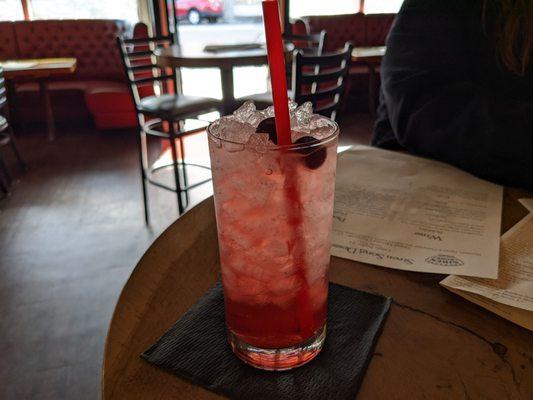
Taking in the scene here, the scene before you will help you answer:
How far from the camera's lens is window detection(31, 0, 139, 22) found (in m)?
5.36

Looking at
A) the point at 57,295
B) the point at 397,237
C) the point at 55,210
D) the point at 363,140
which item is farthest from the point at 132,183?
the point at 397,237

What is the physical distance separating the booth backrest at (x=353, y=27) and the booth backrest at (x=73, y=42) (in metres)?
2.40

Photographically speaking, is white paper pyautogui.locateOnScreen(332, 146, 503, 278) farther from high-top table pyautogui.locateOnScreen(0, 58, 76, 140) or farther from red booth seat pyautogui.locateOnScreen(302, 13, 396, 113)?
red booth seat pyautogui.locateOnScreen(302, 13, 396, 113)

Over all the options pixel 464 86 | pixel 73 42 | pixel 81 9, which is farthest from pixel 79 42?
pixel 464 86

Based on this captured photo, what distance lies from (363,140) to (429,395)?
162 inches

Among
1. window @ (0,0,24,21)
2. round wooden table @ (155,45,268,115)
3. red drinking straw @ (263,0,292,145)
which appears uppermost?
window @ (0,0,24,21)

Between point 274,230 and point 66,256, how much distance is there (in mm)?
2365

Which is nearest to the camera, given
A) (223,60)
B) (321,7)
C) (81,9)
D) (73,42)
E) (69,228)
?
(223,60)

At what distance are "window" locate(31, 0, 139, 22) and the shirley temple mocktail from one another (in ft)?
18.5

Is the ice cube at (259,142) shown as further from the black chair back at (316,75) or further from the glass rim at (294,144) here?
the black chair back at (316,75)

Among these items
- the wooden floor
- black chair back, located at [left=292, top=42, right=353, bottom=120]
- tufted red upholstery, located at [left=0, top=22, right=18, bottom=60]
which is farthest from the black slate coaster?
tufted red upholstery, located at [left=0, top=22, right=18, bottom=60]

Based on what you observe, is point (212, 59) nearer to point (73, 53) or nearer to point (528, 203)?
point (528, 203)

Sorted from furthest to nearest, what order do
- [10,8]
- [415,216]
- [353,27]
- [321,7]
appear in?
1. [321,7]
2. [353,27]
3. [10,8]
4. [415,216]

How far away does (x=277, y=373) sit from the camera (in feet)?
1.52
